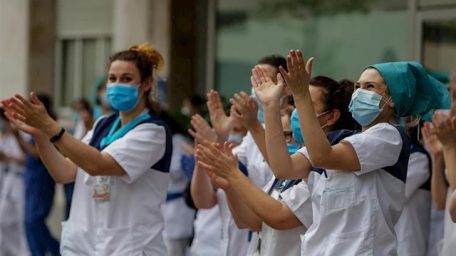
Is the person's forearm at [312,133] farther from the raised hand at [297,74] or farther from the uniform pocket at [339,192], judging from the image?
the uniform pocket at [339,192]

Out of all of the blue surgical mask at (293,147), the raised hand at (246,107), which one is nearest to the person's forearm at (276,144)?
the raised hand at (246,107)

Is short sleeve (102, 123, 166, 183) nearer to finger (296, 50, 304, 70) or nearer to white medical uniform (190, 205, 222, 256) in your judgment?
finger (296, 50, 304, 70)

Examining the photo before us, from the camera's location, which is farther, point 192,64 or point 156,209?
point 192,64

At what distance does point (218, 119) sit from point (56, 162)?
0.91 m

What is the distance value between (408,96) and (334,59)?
6830 mm

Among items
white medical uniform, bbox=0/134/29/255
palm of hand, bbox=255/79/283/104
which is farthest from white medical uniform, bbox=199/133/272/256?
white medical uniform, bbox=0/134/29/255

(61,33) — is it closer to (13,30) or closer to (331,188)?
(13,30)

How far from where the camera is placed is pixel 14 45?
1389cm

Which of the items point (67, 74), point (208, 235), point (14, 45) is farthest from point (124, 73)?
point (67, 74)

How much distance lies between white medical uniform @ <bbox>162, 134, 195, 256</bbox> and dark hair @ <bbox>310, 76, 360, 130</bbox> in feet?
14.3

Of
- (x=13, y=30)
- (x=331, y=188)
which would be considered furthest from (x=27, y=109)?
(x=13, y=30)

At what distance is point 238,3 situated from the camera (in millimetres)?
12531

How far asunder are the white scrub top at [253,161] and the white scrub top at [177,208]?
3.10 meters

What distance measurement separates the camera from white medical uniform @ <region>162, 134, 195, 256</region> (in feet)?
30.5
